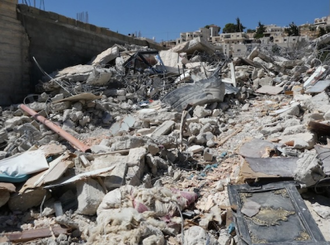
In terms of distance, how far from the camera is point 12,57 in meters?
8.16

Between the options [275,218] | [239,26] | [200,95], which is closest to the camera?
[275,218]

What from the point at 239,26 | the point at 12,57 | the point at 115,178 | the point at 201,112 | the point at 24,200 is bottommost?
the point at 24,200

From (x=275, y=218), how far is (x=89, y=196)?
202 cm

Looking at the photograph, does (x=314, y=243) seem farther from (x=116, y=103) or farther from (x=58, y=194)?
(x=116, y=103)

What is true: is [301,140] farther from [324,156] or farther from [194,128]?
[194,128]

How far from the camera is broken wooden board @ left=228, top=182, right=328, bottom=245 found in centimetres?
276

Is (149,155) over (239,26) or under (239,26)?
under

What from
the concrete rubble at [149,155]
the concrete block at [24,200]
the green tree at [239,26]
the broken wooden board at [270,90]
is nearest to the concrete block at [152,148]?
the concrete rubble at [149,155]

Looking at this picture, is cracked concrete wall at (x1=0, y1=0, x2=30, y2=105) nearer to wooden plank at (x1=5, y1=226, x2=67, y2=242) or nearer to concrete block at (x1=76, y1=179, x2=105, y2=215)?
concrete block at (x1=76, y1=179, x2=105, y2=215)

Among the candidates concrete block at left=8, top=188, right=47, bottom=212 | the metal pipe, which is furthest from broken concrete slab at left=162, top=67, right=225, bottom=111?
concrete block at left=8, top=188, right=47, bottom=212

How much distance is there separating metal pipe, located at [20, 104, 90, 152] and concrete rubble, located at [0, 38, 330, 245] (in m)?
0.06

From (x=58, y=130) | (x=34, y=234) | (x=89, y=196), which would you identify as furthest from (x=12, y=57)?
(x=34, y=234)

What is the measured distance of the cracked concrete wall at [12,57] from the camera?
312 inches

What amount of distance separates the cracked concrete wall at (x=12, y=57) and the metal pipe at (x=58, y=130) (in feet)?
4.68
